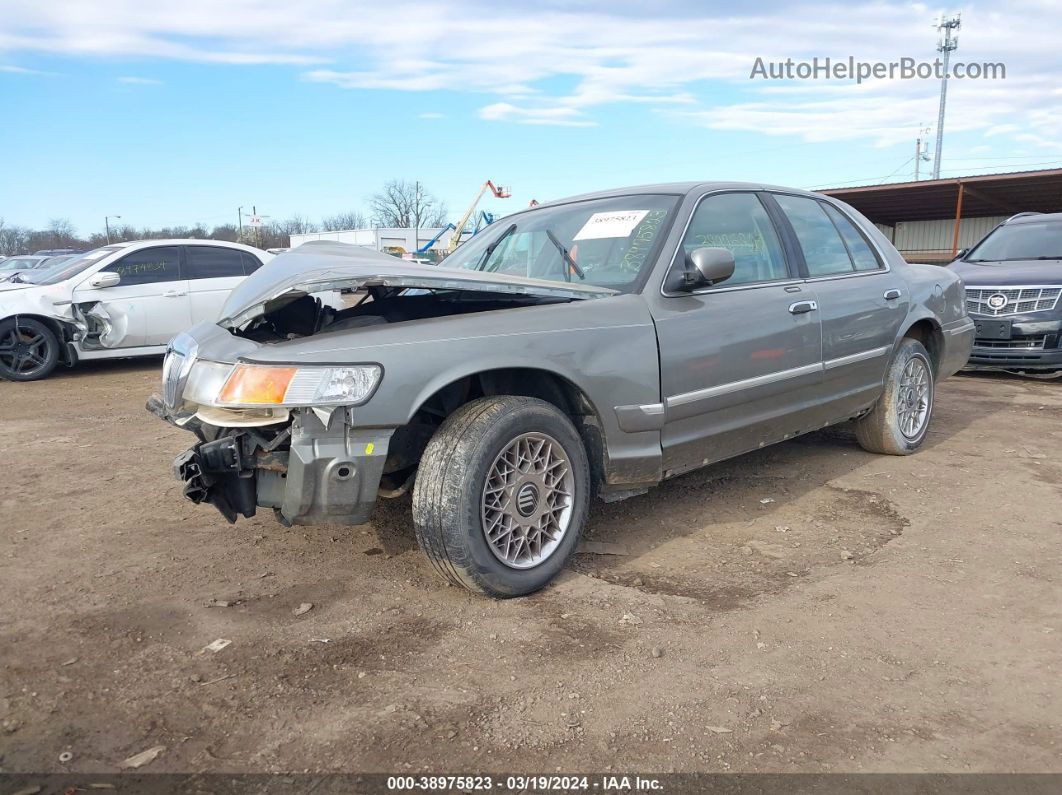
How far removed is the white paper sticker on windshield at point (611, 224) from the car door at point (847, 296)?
102 cm

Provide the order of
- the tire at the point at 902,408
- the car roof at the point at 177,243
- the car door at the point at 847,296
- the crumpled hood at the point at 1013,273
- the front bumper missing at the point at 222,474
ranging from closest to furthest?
the front bumper missing at the point at 222,474 → the car door at the point at 847,296 → the tire at the point at 902,408 → the crumpled hood at the point at 1013,273 → the car roof at the point at 177,243

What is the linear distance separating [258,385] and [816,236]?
10.9 feet

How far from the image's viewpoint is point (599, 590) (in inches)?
127

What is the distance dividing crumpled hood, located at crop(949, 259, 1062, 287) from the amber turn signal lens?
298 inches

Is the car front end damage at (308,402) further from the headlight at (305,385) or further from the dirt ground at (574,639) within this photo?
the dirt ground at (574,639)

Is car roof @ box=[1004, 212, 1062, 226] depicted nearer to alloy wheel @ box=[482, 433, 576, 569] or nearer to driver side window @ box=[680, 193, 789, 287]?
driver side window @ box=[680, 193, 789, 287]

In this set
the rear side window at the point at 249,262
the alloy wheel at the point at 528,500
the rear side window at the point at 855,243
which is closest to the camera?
the alloy wheel at the point at 528,500

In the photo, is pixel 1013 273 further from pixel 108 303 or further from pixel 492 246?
pixel 108 303

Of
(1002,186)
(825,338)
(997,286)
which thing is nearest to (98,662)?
(825,338)

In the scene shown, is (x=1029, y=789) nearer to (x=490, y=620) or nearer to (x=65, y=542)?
(x=490, y=620)

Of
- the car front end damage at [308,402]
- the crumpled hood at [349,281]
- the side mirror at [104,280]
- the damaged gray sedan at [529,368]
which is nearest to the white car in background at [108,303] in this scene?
the side mirror at [104,280]

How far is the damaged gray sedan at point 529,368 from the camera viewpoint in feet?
9.43

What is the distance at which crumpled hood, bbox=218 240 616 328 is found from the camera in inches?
116

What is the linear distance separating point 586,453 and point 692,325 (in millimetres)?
772
